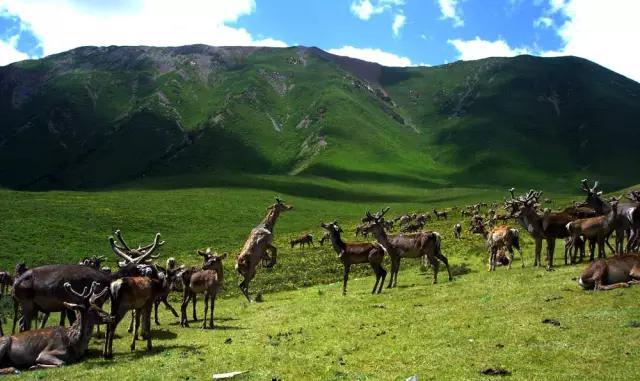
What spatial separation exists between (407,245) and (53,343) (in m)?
18.5

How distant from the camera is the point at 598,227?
25734mm

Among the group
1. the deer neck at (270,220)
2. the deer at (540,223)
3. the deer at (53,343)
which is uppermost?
the deer at (540,223)

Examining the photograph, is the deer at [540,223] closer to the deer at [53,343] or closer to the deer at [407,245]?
the deer at [407,245]

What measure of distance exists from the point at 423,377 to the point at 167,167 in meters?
193

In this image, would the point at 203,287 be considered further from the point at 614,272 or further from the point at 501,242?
the point at 501,242

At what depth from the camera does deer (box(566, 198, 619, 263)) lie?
25453mm

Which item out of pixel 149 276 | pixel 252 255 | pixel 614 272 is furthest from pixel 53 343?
pixel 614 272

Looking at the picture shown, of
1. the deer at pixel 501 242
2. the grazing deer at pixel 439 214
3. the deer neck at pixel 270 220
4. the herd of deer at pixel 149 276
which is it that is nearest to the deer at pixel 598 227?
the herd of deer at pixel 149 276

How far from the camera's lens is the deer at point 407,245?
94.4 ft

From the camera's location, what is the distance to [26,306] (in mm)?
19250

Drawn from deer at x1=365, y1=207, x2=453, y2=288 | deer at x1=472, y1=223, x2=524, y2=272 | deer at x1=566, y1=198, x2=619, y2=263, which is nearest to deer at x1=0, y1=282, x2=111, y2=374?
deer at x1=365, y1=207, x2=453, y2=288

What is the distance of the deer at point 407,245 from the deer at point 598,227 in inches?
254

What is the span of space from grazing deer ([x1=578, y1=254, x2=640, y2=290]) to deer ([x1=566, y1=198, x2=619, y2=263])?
650 cm

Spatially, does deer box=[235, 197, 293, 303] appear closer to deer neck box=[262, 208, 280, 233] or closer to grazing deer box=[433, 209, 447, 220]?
deer neck box=[262, 208, 280, 233]
